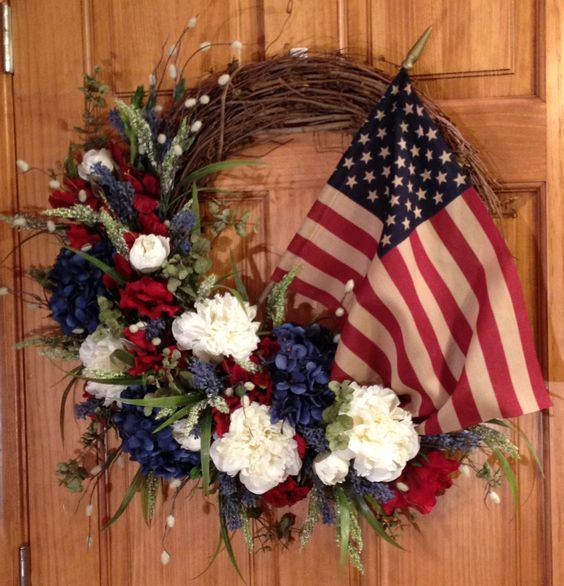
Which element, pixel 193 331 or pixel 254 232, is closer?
pixel 193 331

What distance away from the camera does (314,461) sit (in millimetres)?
1048

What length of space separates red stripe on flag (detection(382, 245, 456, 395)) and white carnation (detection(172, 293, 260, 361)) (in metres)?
0.26

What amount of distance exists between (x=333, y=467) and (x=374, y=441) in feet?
0.28

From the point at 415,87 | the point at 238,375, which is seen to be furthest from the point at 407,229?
the point at 238,375

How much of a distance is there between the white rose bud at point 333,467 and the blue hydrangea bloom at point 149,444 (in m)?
0.23

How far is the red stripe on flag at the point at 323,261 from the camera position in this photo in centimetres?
114

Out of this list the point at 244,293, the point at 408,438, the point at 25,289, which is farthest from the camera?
the point at 25,289

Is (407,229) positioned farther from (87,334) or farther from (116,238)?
(87,334)

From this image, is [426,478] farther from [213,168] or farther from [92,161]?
[92,161]

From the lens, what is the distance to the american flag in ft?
3.35

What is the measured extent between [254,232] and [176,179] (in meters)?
0.19

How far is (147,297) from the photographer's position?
102 cm

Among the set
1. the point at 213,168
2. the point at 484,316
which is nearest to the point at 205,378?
the point at 213,168

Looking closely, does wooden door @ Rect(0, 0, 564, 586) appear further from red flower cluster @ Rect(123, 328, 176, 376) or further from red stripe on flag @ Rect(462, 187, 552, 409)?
red flower cluster @ Rect(123, 328, 176, 376)
